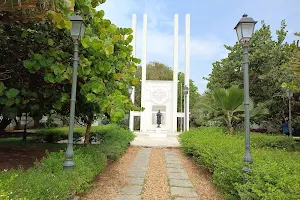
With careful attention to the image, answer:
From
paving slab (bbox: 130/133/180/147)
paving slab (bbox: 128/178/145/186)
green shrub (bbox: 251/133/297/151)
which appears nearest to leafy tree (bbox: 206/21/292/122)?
paving slab (bbox: 130/133/180/147)

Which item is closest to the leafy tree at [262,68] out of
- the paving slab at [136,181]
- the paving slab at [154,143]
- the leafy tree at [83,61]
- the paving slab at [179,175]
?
the paving slab at [154,143]

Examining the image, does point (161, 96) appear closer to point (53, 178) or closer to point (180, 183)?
point (180, 183)

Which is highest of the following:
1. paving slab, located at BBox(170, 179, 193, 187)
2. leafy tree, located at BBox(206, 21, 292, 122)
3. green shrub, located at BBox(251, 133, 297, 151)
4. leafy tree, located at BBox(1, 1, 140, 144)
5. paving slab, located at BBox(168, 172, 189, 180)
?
leafy tree, located at BBox(206, 21, 292, 122)

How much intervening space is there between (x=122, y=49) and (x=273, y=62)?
463 inches

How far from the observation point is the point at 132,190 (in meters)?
4.87

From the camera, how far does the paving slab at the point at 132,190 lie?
467 cm

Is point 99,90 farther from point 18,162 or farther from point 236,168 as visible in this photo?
point 18,162

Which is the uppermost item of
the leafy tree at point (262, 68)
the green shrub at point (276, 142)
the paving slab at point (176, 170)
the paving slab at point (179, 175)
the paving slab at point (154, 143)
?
the leafy tree at point (262, 68)

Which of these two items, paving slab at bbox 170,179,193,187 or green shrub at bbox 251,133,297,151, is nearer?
paving slab at bbox 170,179,193,187

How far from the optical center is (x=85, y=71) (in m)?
4.84

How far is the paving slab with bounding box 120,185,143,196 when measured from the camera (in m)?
4.67

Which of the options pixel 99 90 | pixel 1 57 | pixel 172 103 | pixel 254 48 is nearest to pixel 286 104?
pixel 254 48

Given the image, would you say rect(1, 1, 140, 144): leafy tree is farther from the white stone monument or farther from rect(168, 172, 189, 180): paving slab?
the white stone monument

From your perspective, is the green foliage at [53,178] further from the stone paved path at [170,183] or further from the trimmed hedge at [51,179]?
the stone paved path at [170,183]
